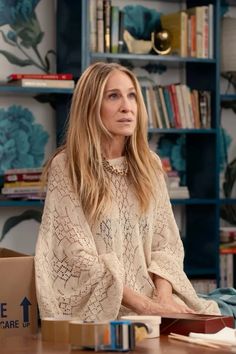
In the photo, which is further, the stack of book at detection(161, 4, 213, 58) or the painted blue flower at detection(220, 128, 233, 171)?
the painted blue flower at detection(220, 128, 233, 171)

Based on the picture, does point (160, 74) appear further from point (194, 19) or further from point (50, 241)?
point (50, 241)

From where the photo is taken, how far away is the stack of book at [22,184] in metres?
5.07

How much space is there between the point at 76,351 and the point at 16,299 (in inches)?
31.7

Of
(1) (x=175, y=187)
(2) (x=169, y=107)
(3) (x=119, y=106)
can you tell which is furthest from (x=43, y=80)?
(3) (x=119, y=106)

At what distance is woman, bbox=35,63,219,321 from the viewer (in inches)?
128

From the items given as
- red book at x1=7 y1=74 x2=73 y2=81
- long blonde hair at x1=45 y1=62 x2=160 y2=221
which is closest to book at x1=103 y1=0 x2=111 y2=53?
red book at x1=7 y1=74 x2=73 y2=81

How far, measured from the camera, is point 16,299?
307 cm

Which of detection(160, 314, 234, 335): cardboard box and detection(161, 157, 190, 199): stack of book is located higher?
detection(161, 157, 190, 199): stack of book

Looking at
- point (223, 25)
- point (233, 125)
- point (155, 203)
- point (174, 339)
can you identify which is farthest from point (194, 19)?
point (174, 339)

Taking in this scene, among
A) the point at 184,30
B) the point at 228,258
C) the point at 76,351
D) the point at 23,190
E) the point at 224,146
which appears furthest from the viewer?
the point at 224,146

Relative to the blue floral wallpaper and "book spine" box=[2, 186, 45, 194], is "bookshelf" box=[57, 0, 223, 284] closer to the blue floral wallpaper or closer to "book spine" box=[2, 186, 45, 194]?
the blue floral wallpaper

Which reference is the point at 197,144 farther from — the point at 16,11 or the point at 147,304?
the point at 147,304

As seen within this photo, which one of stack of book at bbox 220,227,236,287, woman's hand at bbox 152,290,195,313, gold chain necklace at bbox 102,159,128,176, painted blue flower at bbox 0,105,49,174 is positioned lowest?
stack of book at bbox 220,227,236,287

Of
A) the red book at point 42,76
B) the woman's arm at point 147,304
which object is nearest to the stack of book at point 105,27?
the red book at point 42,76
